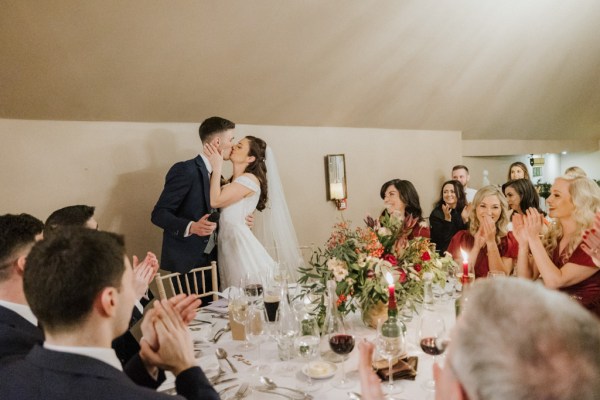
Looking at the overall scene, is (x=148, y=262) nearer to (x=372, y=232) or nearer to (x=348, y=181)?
(x=372, y=232)

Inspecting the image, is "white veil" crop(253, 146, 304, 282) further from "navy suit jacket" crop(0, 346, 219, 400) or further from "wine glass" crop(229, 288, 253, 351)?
"navy suit jacket" crop(0, 346, 219, 400)

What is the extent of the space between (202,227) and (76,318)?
2064 mm

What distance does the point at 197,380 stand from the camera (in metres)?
1.17

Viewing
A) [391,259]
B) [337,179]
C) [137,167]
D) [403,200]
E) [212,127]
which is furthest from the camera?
[337,179]

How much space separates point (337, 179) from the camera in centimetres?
476

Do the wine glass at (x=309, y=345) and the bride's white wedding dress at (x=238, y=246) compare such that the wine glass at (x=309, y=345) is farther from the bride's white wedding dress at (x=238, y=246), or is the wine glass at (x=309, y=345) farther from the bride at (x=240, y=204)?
the bride's white wedding dress at (x=238, y=246)

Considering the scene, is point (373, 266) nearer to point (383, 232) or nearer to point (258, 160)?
point (383, 232)

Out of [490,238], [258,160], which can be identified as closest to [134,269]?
[258,160]

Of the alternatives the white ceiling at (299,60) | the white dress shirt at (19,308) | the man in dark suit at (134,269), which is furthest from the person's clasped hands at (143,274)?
the white ceiling at (299,60)

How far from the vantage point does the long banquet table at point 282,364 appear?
4.67 ft

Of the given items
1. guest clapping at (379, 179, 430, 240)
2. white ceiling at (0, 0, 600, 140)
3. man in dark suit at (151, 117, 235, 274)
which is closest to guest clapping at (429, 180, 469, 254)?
guest clapping at (379, 179, 430, 240)

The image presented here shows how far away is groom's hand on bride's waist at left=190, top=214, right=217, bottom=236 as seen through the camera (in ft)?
10.0

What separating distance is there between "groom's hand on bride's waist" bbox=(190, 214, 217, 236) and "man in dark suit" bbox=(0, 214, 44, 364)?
4.80ft

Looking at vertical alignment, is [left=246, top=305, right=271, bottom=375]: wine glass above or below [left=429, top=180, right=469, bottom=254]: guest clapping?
below
